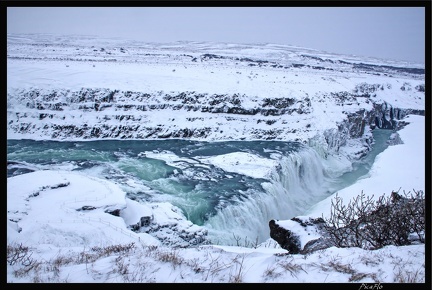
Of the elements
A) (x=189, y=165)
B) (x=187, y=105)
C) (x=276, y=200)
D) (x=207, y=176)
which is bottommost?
(x=276, y=200)

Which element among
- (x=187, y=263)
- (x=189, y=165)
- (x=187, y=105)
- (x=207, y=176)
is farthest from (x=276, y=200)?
(x=187, y=105)

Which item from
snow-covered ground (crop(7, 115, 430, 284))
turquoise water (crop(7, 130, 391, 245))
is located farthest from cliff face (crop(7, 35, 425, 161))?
snow-covered ground (crop(7, 115, 430, 284))

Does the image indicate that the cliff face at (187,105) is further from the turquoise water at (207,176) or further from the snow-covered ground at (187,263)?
the snow-covered ground at (187,263)

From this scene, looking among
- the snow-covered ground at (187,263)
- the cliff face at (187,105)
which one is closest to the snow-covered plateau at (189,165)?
the snow-covered ground at (187,263)

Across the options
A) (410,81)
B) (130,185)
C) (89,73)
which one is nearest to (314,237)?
(130,185)

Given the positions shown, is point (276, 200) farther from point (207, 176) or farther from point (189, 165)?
point (189, 165)
